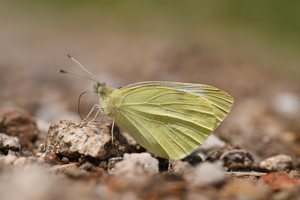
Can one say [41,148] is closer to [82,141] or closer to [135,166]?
[82,141]

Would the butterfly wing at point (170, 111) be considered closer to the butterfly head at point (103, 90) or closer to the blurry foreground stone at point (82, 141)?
the butterfly head at point (103, 90)

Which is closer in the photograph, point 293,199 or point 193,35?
point 293,199

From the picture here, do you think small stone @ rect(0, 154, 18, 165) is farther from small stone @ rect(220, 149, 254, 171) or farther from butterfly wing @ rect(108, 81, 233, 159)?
small stone @ rect(220, 149, 254, 171)

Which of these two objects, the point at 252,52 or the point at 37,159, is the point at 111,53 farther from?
the point at 37,159

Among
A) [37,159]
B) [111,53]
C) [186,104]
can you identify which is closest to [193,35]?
[111,53]

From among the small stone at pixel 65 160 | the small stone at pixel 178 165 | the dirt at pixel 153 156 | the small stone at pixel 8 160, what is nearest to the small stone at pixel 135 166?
the dirt at pixel 153 156
